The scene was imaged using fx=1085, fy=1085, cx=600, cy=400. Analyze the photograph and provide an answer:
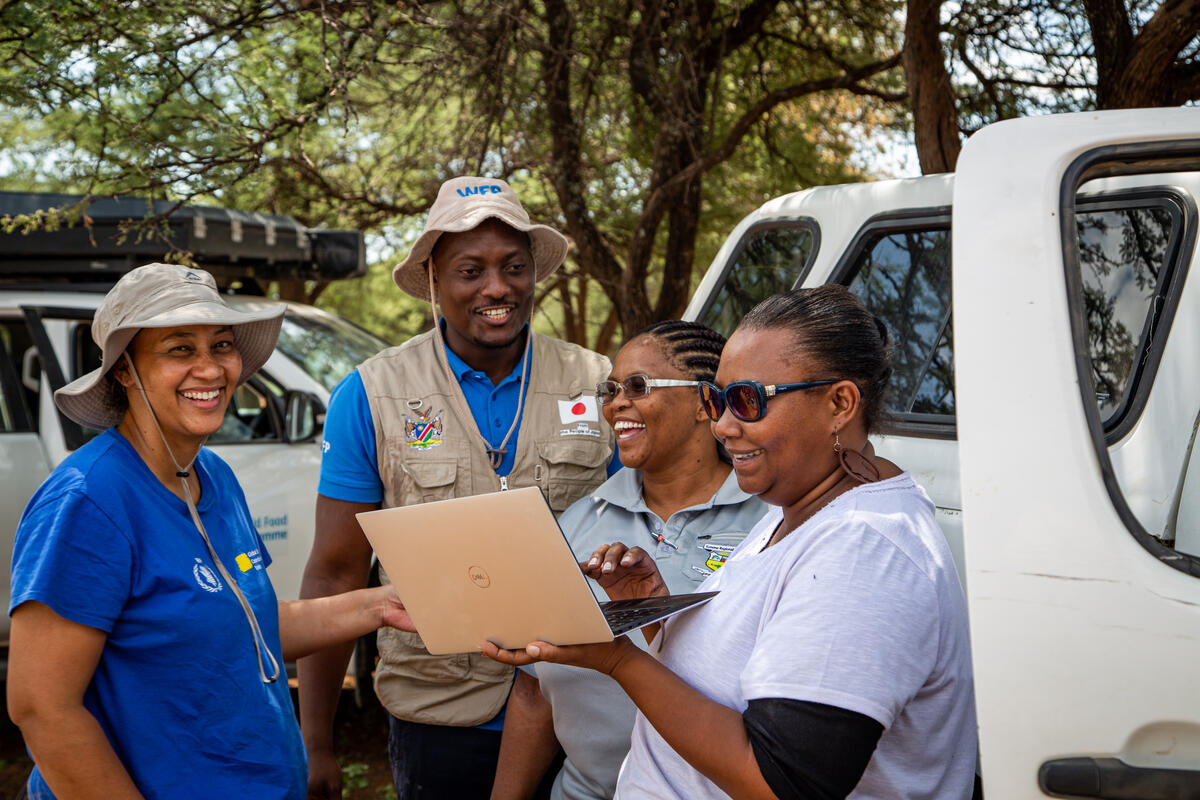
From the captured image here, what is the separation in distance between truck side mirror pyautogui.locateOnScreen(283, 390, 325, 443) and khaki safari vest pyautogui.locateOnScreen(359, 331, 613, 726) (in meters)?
2.30

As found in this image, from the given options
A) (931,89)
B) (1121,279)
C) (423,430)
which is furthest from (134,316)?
(931,89)

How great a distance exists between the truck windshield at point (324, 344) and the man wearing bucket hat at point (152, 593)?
2942 millimetres

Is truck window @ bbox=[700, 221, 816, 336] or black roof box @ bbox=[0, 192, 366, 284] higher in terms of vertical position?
black roof box @ bbox=[0, 192, 366, 284]

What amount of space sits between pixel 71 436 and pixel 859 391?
13.9 ft

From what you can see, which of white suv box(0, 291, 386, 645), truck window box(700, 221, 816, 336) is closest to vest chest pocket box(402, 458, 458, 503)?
truck window box(700, 221, 816, 336)

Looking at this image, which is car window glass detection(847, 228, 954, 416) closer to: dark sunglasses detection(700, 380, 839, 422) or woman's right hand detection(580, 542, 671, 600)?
woman's right hand detection(580, 542, 671, 600)

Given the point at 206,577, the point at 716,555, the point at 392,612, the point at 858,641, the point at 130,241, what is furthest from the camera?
the point at 130,241

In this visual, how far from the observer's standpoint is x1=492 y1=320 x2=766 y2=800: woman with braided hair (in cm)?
221

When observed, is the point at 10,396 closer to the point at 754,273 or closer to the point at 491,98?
the point at 491,98

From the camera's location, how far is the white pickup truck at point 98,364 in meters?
4.90

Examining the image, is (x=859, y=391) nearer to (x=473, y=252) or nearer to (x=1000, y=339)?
(x=1000, y=339)

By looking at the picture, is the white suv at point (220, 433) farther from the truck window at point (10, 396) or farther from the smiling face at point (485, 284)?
the smiling face at point (485, 284)

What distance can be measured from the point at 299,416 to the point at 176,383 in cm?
294

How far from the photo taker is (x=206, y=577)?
207 centimetres
